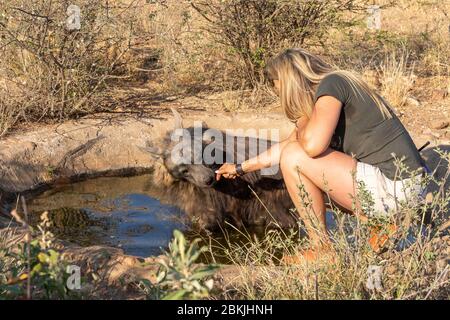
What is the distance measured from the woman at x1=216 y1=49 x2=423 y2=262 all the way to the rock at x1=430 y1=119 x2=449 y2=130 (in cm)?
378

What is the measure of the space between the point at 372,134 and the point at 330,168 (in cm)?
43

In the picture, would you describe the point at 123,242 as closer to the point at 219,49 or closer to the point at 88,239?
the point at 88,239

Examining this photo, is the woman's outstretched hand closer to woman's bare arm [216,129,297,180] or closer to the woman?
woman's bare arm [216,129,297,180]

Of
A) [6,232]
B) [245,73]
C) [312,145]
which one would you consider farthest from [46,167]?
[312,145]

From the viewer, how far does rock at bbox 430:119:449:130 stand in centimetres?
911

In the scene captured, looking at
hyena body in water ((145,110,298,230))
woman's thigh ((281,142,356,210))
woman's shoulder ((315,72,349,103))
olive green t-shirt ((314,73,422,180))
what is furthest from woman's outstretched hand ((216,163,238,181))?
woman's shoulder ((315,72,349,103))

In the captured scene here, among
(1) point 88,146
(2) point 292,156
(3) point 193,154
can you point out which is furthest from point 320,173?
(1) point 88,146

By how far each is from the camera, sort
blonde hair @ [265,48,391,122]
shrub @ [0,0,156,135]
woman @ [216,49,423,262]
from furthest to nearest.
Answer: shrub @ [0,0,156,135]
blonde hair @ [265,48,391,122]
woman @ [216,49,423,262]

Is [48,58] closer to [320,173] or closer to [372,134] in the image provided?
[320,173]

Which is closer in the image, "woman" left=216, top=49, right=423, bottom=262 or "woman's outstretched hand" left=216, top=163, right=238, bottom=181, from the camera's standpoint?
"woman" left=216, top=49, right=423, bottom=262

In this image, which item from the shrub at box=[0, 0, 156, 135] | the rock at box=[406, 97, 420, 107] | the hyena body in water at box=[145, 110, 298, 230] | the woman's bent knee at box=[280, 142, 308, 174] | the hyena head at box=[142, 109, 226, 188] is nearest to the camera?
the woman's bent knee at box=[280, 142, 308, 174]

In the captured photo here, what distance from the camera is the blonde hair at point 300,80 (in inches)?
215
